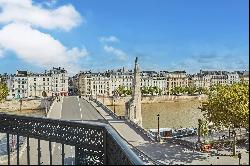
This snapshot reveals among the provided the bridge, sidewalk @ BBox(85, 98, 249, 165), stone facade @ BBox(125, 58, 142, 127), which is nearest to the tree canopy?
sidewalk @ BBox(85, 98, 249, 165)

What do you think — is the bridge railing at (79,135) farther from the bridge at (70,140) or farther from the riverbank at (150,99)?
the riverbank at (150,99)

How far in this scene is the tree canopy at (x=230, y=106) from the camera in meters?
36.0

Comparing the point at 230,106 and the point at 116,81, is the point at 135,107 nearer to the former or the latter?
the point at 230,106

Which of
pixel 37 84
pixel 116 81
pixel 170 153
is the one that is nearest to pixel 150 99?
pixel 116 81

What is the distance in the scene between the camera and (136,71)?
185 feet

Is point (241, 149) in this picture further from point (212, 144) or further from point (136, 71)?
point (136, 71)

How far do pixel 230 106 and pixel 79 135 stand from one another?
22814mm

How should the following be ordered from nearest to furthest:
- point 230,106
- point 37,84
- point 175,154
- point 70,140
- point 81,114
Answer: point 70,140, point 175,154, point 230,106, point 81,114, point 37,84

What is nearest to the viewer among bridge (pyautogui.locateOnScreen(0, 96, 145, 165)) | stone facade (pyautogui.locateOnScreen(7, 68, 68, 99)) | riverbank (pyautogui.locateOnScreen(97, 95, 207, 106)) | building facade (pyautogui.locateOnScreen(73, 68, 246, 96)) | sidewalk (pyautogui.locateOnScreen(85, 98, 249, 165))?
bridge (pyautogui.locateOnScreen(0, 96, 145, 165))

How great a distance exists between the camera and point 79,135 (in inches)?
648

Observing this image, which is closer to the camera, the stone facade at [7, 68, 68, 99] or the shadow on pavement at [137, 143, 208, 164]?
the shadow on pavement at [137, 143, 208, 164]

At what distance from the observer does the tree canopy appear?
1416 inches

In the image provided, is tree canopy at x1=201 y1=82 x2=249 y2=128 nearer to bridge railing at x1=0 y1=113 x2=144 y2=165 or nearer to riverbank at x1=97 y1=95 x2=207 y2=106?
bridge railing at x1=0 y1=113 x2=144 y2=165

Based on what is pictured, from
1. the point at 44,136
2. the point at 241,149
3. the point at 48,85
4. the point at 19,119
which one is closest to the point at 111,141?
the point at 44,136
